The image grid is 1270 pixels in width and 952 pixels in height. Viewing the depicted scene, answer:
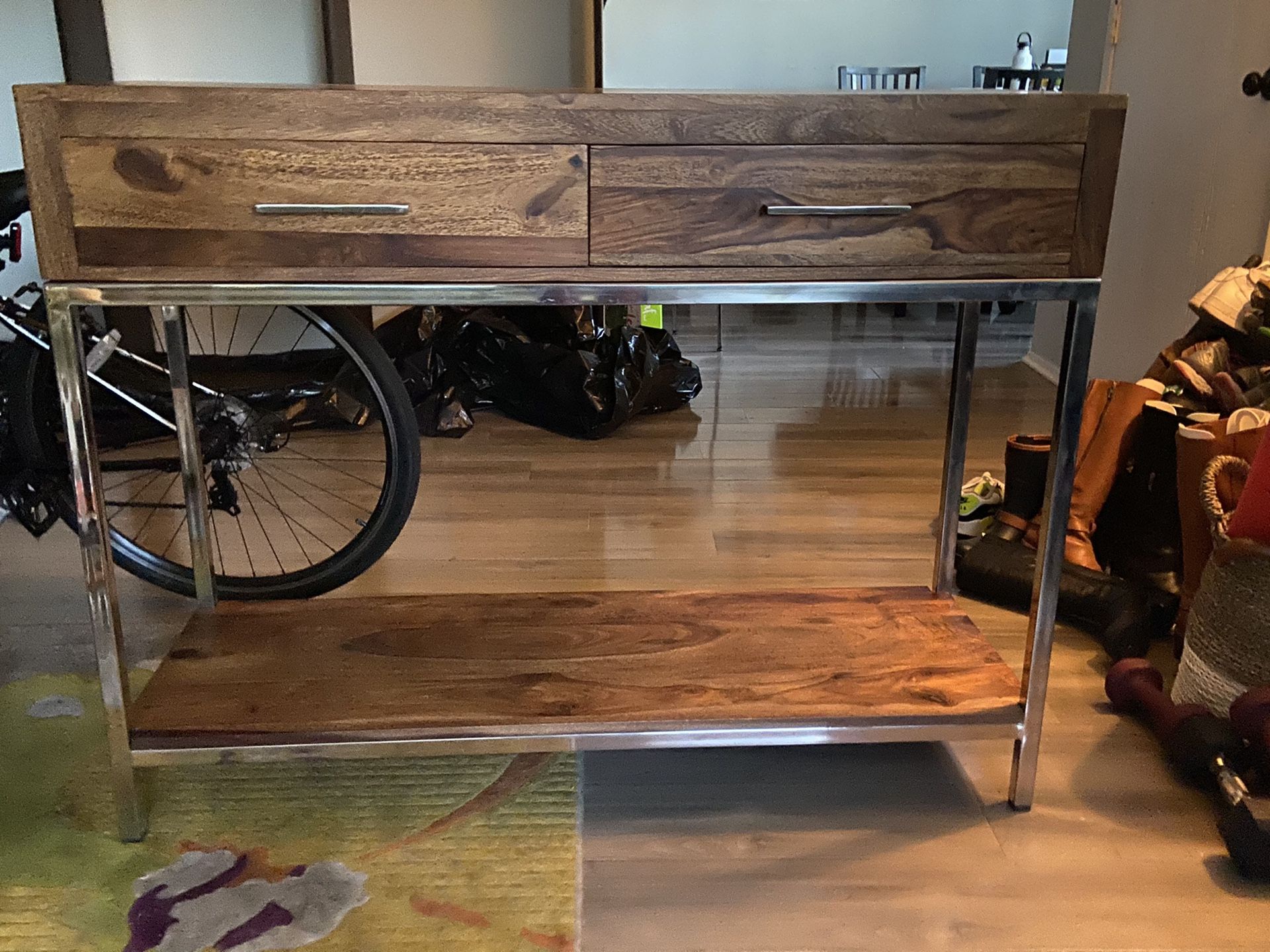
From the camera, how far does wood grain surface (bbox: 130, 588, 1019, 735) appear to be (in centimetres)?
126

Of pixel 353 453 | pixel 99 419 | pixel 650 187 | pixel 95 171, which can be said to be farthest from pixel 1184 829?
pixel 353 453

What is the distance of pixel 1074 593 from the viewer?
5.81 ft

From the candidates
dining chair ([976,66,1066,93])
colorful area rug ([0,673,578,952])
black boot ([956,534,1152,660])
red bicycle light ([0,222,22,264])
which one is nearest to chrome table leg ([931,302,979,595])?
black boot ([956,534,1152,660])

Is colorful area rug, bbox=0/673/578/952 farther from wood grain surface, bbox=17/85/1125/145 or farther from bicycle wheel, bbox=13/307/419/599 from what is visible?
wood grain surface, bbox=17/85/1125/145

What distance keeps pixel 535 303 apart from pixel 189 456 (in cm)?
69

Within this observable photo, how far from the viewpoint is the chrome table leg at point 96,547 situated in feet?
3.51

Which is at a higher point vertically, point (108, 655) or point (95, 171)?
point (95, 171)

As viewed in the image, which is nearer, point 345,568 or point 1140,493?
point 345,568

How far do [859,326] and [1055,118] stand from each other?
3.21 m

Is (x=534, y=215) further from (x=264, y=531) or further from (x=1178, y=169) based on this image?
(x=1178, y=169)

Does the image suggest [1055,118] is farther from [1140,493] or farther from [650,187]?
[1140,493]

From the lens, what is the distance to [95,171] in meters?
1.01

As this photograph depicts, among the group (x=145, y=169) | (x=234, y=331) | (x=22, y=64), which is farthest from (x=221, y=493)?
(x=22, y=64)

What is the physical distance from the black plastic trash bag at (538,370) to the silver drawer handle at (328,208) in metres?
1.68
